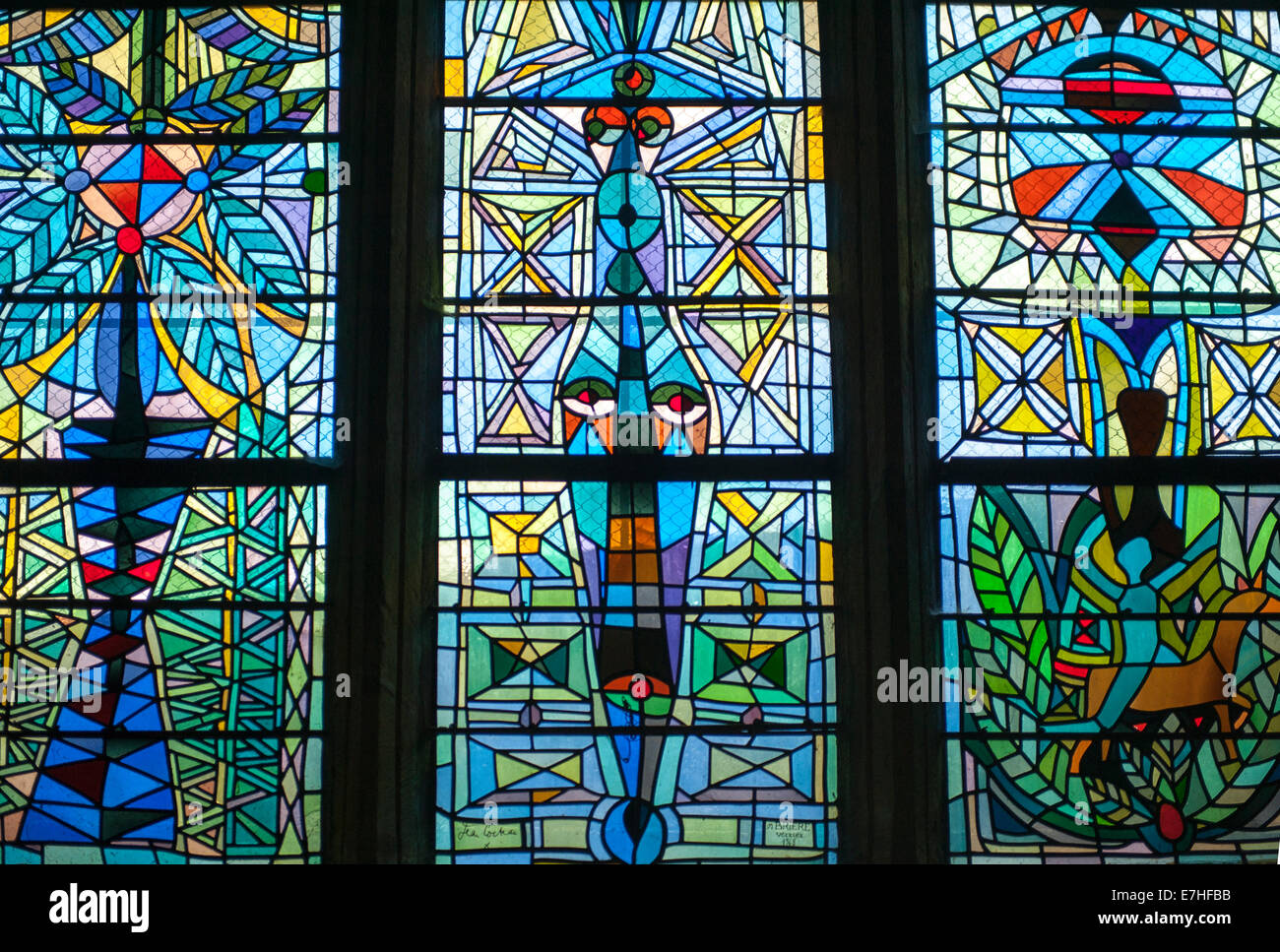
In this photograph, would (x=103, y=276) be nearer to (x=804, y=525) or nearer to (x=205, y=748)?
(x=205, y=748)

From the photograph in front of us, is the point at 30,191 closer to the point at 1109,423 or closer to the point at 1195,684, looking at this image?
the point at 1109,423

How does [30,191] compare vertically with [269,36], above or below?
below

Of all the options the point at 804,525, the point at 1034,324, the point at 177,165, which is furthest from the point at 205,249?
the point at 1034,324

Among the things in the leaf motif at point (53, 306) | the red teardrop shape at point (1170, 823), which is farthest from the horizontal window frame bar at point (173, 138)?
the red teardrop shape at point (1170, 823)

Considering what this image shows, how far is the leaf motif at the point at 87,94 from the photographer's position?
10.9 ft

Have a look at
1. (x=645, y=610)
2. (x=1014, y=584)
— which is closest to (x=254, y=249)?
(x=645, y=610)

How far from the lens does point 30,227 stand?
3250 mm

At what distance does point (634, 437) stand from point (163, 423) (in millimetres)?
1047

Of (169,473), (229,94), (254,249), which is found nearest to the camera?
(169,473)

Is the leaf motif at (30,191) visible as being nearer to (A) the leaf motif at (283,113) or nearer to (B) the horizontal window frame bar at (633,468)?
(A) the leaf motif at (283,113)

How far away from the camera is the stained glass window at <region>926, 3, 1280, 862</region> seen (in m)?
3.06

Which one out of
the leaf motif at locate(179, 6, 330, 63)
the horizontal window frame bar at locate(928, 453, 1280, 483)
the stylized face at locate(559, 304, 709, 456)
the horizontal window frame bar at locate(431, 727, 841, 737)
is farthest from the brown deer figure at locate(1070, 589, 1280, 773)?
the leaf motif at locate(179, 6, 330, 63)

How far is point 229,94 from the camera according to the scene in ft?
11.0

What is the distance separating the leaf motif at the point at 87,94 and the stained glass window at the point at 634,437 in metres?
0.77
